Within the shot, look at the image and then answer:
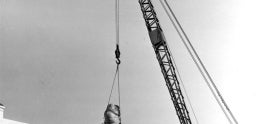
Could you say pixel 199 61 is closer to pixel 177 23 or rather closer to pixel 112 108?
pixel 177 23

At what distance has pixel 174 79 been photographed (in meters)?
21.1

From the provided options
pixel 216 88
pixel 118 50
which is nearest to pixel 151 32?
pixel 118 50

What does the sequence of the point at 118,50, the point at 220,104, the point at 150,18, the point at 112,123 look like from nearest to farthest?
1. the point at 112,123
2. the point at 220,104
3. the point at 118,50
4. the point at 150,18

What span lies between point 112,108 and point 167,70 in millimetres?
7932

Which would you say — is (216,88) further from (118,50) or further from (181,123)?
(118,50)

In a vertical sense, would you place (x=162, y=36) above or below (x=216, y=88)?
above

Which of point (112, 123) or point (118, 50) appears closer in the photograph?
point (112, 123)

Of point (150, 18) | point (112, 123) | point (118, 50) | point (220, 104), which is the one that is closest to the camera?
point (112, 123)

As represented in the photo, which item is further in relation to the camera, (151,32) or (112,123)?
(151,32)

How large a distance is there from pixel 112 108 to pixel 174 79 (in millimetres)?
7795

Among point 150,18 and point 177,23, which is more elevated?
point 150,18

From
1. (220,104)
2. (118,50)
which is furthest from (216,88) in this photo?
(118,50)

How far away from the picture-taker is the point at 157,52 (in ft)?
69.2

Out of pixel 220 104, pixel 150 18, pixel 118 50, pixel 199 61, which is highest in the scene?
pixel 150 18
